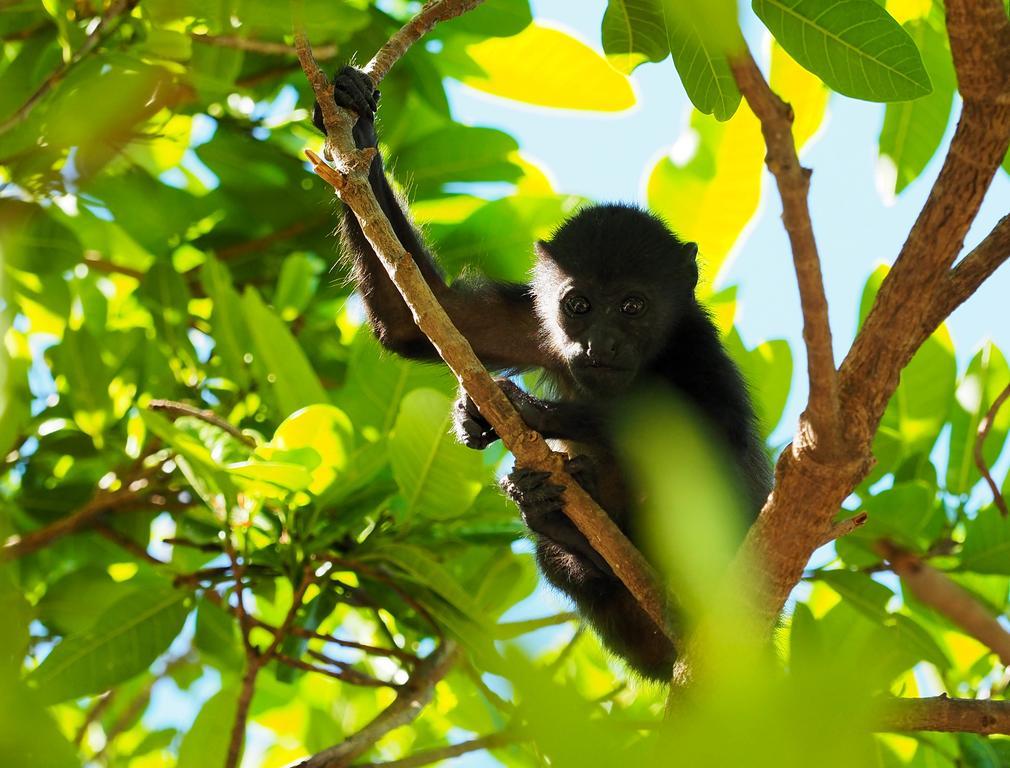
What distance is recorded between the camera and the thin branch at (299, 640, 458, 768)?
371cm

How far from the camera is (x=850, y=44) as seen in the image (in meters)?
2.66

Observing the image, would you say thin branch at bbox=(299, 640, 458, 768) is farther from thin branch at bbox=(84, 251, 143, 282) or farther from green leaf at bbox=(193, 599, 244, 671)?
thin branch at bbox=(84, 251, 143, 282)

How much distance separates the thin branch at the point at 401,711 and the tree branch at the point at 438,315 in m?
1.10

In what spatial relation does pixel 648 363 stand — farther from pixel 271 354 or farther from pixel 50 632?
pixel 50 632

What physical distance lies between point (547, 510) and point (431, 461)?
0.55 meters

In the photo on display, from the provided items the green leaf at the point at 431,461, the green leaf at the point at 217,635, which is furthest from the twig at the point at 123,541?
the green leaf at the point at 431,461

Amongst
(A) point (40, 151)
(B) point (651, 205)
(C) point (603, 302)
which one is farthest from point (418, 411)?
(B) point (651, 205)

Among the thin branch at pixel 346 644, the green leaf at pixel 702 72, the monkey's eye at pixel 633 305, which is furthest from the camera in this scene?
the monkey's eye at pixel 633 305

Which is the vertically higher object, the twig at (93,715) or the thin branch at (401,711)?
the thin branch at (401,711)

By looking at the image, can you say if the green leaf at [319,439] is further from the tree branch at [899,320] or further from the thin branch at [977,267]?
the thin branch at [977,267]

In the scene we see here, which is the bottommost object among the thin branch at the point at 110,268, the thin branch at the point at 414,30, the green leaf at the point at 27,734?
the thin branch at the point at 110,268

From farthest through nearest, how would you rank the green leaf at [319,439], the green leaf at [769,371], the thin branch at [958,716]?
1. the green leaf at [769,371]
2. the green leaf at [319,439]
3. the thin branch at [958,716]

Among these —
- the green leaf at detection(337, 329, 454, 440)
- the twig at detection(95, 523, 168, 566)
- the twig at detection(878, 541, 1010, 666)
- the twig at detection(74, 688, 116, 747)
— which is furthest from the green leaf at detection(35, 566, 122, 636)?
the twig at detection(878, 541, 1010, 666)

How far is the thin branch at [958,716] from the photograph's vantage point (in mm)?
3002
